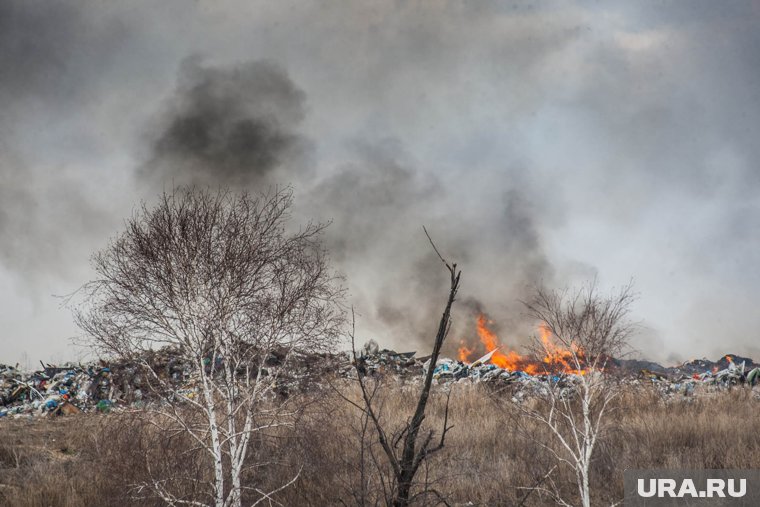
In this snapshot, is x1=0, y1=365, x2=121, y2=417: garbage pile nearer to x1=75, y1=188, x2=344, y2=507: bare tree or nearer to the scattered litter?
the scattered litter

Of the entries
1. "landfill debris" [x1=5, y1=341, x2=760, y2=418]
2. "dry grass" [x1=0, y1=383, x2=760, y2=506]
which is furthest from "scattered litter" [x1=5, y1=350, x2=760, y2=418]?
"dry grass" [x1=0, y1=383, x2=760, y2=506]

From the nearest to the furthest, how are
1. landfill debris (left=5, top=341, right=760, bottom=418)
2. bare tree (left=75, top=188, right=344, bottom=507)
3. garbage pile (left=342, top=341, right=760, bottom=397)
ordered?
bare tree (left=75, top=188, right=344, bottom=507), landfill debris (left=5, top=341, right=760, bottom=418), garbage pile (left=342, top=341, right=760, bottom=397)

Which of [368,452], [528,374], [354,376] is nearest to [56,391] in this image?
[354,376]

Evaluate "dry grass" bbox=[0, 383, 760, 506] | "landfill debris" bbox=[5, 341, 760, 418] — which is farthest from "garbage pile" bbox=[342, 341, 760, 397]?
"dry grass" bbox=[0, 383, 760, 506]

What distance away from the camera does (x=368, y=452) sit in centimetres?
1040

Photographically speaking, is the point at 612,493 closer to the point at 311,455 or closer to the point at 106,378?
the point at 311,455

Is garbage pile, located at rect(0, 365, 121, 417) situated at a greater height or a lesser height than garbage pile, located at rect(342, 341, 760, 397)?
lesser

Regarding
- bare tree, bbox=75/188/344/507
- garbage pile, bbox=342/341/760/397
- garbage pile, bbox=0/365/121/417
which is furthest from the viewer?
garbage pile, bbox=342/341/760/397

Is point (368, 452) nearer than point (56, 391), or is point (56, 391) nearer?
point (368, 452)

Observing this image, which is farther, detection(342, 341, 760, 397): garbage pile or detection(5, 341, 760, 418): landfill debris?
detection(342, 341, 760, 397): garbage pile

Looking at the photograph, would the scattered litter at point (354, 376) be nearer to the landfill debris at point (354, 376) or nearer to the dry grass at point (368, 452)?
the landfill debris at point (354, 376)

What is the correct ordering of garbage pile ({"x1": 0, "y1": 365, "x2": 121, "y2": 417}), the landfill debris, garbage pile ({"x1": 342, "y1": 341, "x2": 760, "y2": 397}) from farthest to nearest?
1. garbage pile ({"x1": 342, "y1": 341, "x2": 760, "y2": 397})
2. garbage pile ({"x1": 0, "y1": 365, "x2": 121, "y2": 417})
3. the landfill debris

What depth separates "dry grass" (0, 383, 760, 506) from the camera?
24.1 feet

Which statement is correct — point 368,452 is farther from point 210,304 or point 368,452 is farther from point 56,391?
point 56,391
